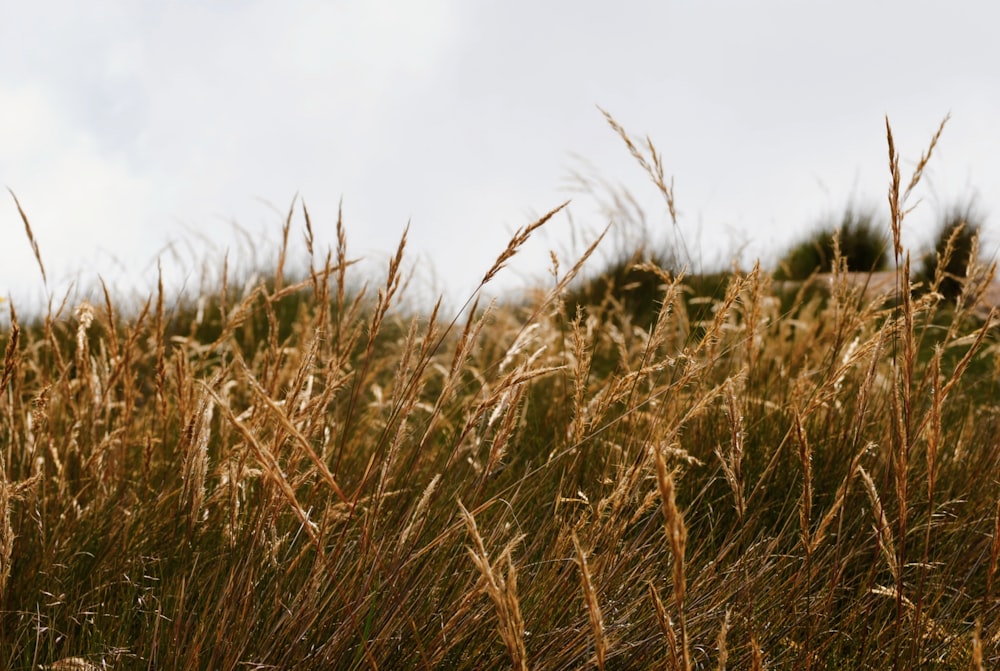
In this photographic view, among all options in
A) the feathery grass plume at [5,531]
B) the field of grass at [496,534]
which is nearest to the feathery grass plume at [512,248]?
the field of grass at [496,534]

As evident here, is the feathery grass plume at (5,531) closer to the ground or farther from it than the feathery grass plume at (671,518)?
farther from it

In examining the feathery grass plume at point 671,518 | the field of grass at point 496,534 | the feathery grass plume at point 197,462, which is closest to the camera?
the feathery grass plume at point 671,518

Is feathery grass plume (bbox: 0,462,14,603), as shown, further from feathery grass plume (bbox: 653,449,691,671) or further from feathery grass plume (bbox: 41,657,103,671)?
feathery grass plume (bbox: 653,449,691,671)

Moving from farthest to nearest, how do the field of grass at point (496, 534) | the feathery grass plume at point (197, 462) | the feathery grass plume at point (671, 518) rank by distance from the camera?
the feathery grass plume at point (197, 462) < the field of grass at point (496, 534) < the feathery grass plume at point (671, 518)

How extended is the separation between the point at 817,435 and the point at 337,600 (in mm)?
1596

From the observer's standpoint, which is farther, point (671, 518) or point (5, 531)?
point (5, 531)

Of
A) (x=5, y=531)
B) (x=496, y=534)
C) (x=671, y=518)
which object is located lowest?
(x=496, y=534)

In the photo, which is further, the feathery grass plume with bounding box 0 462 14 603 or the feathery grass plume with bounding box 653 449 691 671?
the feathery grass plume with bounding box 0 462 14 603

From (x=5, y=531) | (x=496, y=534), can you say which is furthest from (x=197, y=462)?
(x=496, y=534)

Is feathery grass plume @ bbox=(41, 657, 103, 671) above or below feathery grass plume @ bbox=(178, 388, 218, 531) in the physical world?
below

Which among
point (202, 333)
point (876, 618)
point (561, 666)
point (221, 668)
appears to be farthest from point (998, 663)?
point (202, 333)

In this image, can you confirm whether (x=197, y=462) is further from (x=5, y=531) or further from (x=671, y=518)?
(x=671, y=518)

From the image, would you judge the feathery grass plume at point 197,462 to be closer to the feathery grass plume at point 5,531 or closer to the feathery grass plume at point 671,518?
the feathery grass plume at point 5,531

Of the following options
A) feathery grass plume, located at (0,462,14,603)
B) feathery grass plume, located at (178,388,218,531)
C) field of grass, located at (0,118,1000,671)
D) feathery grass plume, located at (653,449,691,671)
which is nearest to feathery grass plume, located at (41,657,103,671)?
field of grass, located at (0,118,1000,671)
